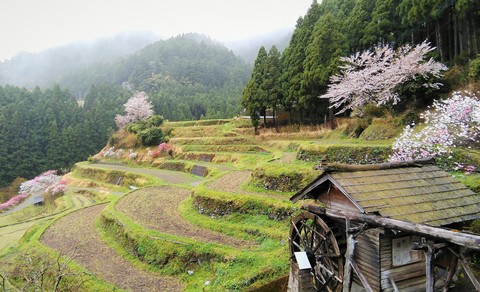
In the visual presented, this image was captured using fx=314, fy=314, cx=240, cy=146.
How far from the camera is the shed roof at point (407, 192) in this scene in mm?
6918

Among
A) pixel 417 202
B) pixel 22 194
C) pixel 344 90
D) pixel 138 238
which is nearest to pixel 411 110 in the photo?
pixel 344 90

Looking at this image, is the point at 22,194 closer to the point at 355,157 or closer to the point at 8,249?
the point at 8,249

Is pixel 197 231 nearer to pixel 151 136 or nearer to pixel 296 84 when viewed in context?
pixel 296 84

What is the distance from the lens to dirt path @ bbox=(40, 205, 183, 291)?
36.5ft

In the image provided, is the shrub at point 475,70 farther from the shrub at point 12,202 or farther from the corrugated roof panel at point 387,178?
the shrub at point 12,202

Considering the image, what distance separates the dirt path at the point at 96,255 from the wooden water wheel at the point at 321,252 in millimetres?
4661

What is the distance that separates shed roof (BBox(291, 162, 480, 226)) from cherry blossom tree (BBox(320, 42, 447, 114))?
487 inches

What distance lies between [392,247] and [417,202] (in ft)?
3.91

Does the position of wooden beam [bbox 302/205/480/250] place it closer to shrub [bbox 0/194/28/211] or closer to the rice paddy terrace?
the rice paddy terrace

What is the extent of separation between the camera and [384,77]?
783 inches

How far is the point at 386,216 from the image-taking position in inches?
259

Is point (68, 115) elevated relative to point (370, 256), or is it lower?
elevated

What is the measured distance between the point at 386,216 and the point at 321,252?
2.72m

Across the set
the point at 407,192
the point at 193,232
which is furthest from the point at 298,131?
the point at 407,192
